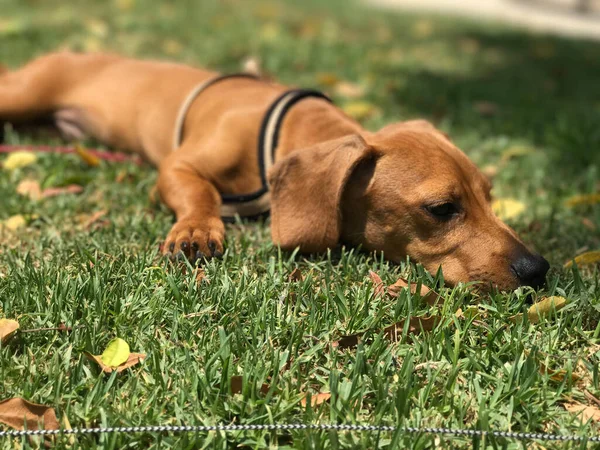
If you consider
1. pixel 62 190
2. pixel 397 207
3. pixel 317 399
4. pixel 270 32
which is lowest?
pixel 62 190

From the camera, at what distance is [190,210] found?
10.6 feet

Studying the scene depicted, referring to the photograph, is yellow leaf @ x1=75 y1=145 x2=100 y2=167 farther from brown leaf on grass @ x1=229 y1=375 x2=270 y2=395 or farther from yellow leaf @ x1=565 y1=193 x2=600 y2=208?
yellow leaf @ x1=565 y1=193 x2=600 y2=208

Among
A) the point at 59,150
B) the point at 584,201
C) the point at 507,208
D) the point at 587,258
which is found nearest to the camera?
the point at 587,258

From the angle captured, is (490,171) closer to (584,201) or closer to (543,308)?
(584,201)

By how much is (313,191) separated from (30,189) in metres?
1.69

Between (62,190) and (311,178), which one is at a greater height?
(311,178)

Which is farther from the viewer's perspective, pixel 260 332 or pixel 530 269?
pixel 530 269

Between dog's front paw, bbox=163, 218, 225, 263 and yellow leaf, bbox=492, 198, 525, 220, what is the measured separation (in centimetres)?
159

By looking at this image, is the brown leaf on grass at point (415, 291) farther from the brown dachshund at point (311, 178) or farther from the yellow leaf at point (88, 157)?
the yellow leaf at point (88, 157)

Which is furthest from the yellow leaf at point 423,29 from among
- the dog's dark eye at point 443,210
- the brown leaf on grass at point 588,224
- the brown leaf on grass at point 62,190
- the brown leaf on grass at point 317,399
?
the brown leaf on grass at point 317,399

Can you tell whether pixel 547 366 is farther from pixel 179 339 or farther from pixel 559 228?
pixel 559 228

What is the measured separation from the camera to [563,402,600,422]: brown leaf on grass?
215 cm

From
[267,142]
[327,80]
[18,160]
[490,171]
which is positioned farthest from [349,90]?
[18,160]

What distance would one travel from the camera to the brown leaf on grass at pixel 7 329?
2.25m
